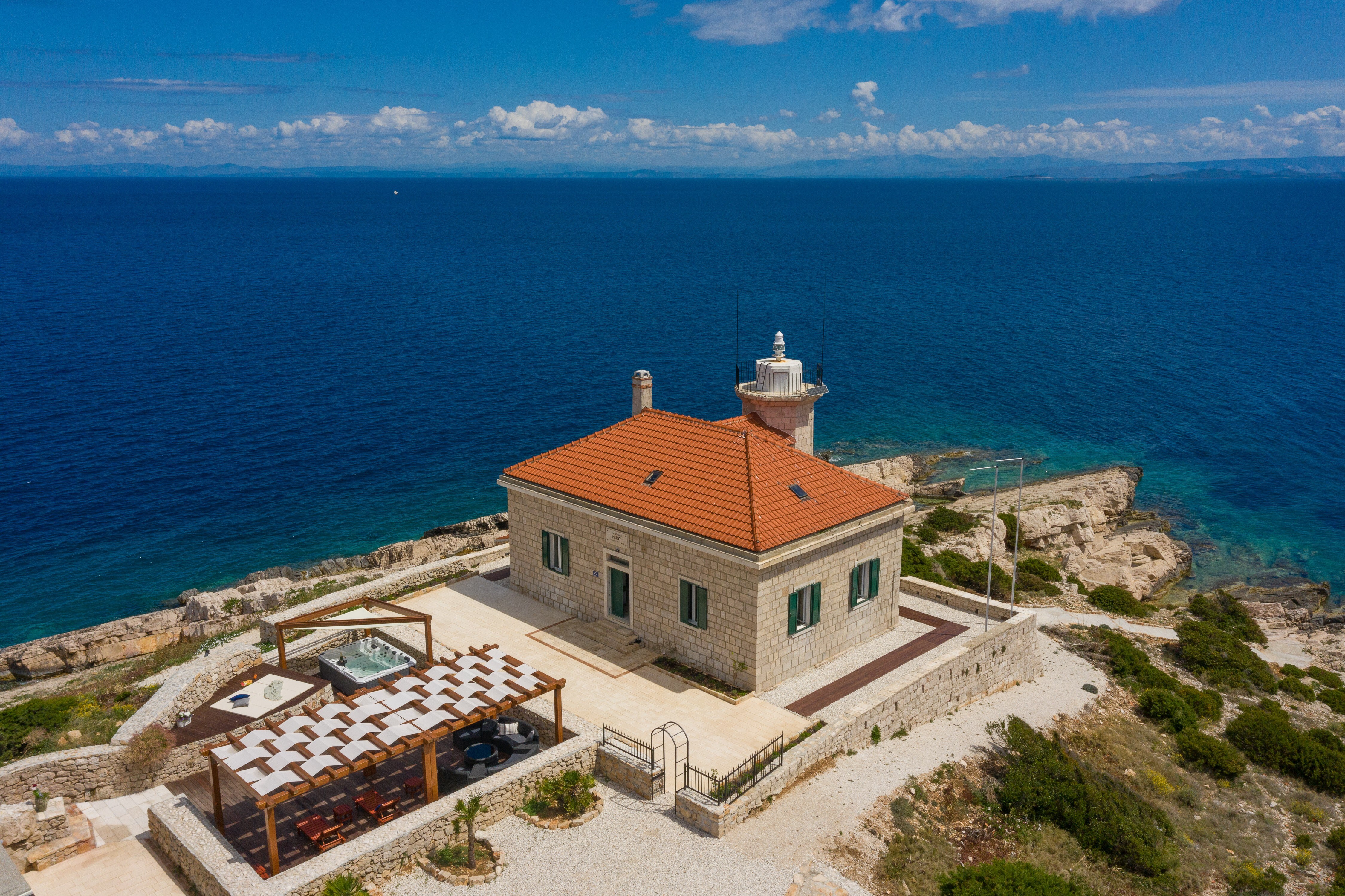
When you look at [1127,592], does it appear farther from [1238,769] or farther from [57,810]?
[57,810]

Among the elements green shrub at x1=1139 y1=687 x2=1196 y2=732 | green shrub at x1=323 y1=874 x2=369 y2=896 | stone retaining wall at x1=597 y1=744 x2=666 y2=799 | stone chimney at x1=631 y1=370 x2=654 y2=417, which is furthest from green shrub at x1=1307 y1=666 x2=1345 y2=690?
green shrub at x1=323 y1=874 x2=369 y2=896

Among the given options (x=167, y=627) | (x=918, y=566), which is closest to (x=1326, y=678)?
(x=918, y=566)

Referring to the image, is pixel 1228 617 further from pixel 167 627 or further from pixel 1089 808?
pixel 167 627

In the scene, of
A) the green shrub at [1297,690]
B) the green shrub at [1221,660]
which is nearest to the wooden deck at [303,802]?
the green shrub at [1221,660]

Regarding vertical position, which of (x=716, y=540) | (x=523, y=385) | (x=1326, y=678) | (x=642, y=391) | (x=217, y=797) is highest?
(x=642, y=391)

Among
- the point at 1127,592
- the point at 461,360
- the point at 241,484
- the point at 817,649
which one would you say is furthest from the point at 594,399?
the point at 817,649

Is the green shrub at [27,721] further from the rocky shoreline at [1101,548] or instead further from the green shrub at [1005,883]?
the rocky shoreline at [1101,548]
